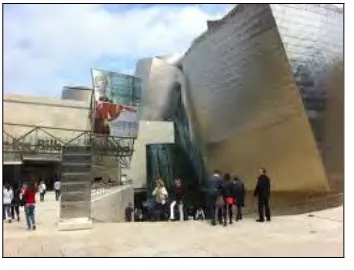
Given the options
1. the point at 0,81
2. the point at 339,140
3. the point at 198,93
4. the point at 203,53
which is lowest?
the point at 339,140

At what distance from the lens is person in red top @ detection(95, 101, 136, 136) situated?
84.6 ft

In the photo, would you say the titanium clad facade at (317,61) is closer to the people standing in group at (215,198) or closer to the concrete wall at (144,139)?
the people standing in group at (215,198)

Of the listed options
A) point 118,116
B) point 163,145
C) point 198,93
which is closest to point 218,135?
point 198,93

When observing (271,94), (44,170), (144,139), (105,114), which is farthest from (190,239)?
(144,139)

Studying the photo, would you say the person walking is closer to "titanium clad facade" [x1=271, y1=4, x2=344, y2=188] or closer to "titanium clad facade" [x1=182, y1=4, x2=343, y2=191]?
"titanium clad facade" [x1=182, y1=4, x2=343, y2=191]

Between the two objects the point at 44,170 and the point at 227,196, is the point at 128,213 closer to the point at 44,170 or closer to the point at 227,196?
the point at 227,196

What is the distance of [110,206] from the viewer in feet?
55.8

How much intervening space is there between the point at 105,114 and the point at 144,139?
13.0ft

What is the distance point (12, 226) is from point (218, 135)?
20.3 feet

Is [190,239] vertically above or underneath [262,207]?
underneath

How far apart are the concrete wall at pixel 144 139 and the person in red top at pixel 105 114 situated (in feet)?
8.80

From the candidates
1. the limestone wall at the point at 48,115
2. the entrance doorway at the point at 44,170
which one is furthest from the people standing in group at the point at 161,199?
the entrance doorway at the point at 44,170
